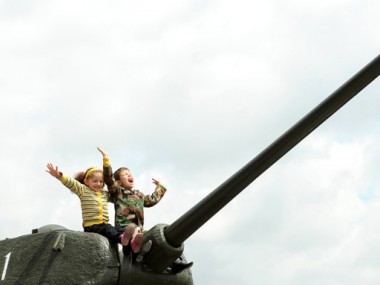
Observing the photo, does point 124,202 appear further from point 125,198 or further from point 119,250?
point 119,250

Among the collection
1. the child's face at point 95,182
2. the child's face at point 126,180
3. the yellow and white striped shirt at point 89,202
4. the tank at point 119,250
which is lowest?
the tank at point 119,250

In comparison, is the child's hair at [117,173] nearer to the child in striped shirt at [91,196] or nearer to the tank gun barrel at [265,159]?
the child in striped shirt at [91,196]

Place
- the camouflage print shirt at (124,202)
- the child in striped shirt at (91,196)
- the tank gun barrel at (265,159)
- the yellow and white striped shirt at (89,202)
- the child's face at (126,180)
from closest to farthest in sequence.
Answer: the tank gun barrel at (265,159) → the child in striped shirt at (91,196) → the yellow and white striped shirt at (89,202) → the camouflage print shirt at (124,202) → the child's face at (126,180)

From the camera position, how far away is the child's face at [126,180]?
971 centimetres

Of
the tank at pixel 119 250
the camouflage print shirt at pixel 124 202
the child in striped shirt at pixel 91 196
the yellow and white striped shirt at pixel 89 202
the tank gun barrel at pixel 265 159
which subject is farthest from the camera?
the camouflage print shirt at pixel 124 202

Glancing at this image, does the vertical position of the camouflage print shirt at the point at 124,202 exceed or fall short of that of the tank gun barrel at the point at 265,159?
it exceeds it

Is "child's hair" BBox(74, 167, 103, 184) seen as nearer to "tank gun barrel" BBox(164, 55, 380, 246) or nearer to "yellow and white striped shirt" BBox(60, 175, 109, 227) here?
"yellow and white striped shirt" BBox(60, 175, 109, 227)

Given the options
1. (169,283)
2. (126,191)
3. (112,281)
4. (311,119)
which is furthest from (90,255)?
(311,119)

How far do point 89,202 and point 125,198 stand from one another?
534 mm

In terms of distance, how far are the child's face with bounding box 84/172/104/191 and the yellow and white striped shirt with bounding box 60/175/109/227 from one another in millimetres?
57

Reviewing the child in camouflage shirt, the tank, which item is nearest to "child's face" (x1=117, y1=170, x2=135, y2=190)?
the child in camouflage shirt

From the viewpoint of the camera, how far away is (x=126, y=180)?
9.73 m

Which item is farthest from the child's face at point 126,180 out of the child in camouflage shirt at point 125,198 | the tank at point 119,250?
the tank at point 119,250

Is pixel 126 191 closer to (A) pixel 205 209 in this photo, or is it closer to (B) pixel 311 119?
(A) pixel 205 209
